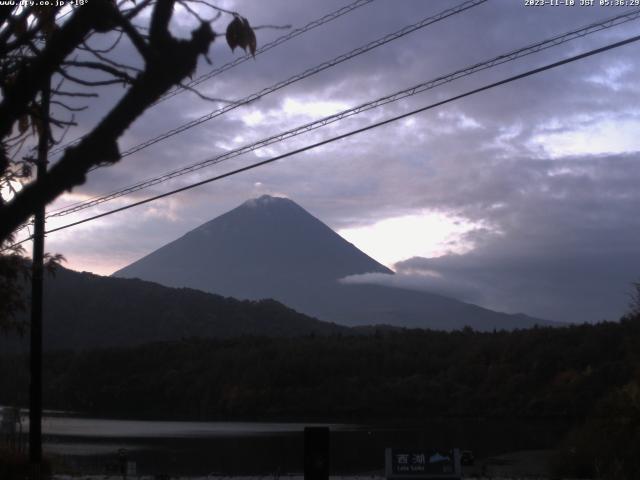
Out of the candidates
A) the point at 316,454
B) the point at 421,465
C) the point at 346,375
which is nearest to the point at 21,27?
the point at 316,454

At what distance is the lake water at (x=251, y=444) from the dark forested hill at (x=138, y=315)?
51727mm

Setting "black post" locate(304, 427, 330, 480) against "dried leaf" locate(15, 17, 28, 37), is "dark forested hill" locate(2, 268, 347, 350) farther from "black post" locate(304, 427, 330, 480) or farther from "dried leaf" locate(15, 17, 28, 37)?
"dried leaf" locate(15, 17, 28, 37)

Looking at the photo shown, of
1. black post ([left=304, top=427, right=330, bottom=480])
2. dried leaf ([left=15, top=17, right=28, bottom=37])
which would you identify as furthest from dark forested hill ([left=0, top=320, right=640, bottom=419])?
dried leaf ([left=15, top=17, right=28, bottom=37])

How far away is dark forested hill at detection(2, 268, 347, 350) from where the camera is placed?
107 m

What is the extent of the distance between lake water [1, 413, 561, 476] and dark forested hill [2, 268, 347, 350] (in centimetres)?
5173

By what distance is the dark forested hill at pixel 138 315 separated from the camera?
107m

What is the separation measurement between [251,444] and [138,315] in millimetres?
77900

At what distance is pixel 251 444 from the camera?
40094 millimetres

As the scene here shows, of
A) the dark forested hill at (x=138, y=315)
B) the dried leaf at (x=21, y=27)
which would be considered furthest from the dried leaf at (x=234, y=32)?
the dark forested hill at (x=138, y=315)

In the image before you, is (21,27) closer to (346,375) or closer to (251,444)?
(251,444)

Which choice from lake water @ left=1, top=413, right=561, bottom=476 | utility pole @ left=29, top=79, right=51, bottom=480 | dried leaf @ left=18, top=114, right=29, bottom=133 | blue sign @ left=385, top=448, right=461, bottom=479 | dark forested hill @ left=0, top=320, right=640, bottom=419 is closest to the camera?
dried leaf @ left=18, top=114, right=29, bottom=133

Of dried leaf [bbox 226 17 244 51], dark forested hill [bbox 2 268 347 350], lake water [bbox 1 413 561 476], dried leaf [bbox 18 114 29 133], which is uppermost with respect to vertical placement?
dark forested hill [bbox 2 268 347 350]

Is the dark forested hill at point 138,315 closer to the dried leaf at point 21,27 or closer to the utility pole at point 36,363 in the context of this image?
the utility pole at point 36,363

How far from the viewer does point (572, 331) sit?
7525 cm
